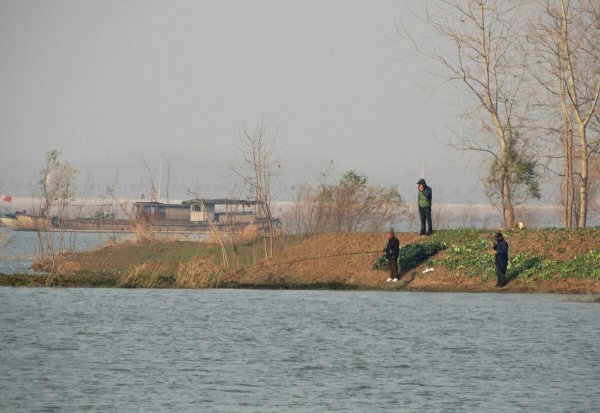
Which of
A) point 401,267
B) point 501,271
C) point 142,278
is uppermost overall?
point 401,267

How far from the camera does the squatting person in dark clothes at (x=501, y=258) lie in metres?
42.7

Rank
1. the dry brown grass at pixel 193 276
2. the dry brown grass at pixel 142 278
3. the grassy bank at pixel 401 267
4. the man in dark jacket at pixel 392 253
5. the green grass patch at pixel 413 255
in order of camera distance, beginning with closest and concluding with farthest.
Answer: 1. the man in dark jacket at pixel 392 253
2. the grassy bank at pixel 401 267
3. the dry brown grass at pixel 193 276
4. the green grass patch at pixel 413 255
5. the dry brown grass at pixel 142 278

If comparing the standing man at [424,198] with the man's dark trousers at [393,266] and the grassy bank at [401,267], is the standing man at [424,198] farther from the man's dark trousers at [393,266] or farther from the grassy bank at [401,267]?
the man's dark trousers at [393,266]

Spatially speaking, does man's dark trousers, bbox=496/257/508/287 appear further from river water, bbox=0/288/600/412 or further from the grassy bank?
river water, bbox=0/288/600/412

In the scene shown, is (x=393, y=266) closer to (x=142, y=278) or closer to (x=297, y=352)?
(x=142, y=278)

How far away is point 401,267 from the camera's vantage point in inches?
1820

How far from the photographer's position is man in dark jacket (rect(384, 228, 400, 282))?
4406 centimetres

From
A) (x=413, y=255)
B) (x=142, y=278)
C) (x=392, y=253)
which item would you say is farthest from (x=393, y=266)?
(x=142, y=278)

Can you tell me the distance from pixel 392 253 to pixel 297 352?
15.5 meters

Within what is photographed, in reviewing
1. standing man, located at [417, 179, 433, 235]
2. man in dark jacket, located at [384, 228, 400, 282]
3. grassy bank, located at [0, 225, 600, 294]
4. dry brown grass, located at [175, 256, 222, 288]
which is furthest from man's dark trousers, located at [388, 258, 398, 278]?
dry brown grass, located at [175, 256, 222, 288]

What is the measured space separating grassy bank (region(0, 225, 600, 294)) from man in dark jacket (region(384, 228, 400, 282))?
56 cm

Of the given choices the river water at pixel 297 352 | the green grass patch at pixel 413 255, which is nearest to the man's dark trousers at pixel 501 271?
the river water at pixel 297 352

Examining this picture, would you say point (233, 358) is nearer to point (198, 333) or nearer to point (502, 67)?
point (198, 333)

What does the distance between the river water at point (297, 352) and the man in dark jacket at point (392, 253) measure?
3.23 ft
